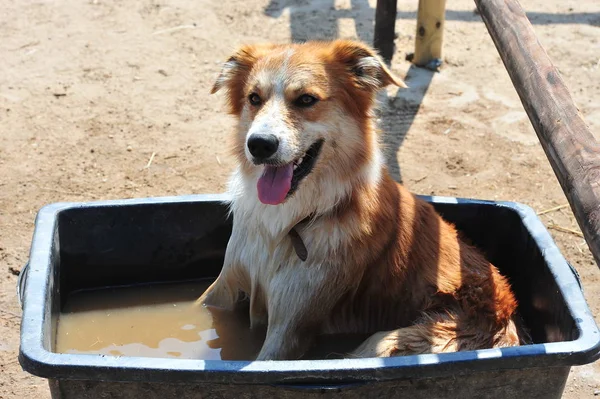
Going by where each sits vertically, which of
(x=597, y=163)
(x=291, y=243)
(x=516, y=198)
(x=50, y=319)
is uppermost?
(x=597, y=163)

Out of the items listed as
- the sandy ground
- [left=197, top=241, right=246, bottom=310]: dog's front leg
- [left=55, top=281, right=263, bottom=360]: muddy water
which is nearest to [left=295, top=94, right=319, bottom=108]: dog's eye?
[left=197, top=241, right=246, bottom=310]: dog's front leg

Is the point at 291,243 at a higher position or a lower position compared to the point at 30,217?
higher

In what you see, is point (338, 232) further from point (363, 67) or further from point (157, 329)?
point (157, 329)

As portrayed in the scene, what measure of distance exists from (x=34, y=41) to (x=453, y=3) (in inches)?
177

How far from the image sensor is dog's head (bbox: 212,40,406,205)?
384cm

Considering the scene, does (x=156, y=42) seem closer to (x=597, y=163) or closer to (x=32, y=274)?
(x=32, y=274)

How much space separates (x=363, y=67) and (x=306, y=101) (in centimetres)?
36

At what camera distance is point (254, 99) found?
4.01m

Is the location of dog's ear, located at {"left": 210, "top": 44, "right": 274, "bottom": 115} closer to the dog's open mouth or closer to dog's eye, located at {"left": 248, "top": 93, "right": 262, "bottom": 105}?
dog's eye, located at {"left": 248, "top": 93, "right": 262, "bottom": 105}

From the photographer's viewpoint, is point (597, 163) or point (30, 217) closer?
point (597, 163)

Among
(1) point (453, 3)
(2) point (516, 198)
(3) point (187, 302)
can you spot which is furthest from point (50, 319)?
(1) point (453, 3)

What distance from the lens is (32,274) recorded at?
375 cm

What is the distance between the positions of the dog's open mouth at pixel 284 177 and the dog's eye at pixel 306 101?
0.62ft

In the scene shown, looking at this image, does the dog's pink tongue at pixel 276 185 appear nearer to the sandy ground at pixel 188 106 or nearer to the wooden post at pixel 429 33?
the sandy ground at pixel 188 106
